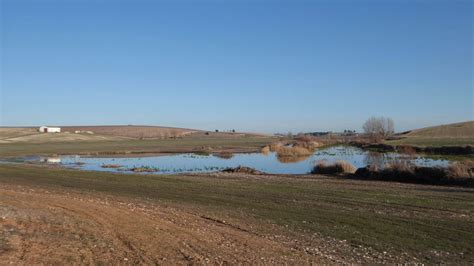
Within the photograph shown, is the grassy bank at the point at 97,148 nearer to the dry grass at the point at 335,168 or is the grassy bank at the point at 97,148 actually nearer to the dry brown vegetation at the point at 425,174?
the dry grass at the point at 335,168

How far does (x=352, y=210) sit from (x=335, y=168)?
21844mm

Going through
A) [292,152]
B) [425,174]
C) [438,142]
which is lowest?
[425,174]

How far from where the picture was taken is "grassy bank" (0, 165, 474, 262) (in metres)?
11.5

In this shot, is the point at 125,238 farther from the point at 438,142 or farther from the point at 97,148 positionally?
the point at 438,142

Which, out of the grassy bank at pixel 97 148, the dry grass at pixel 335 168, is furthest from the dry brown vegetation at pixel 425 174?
the grassy bank at pixel 97 148

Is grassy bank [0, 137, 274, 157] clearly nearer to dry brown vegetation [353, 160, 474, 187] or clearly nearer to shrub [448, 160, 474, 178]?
dry brown vegetation [353, 160, 474, 187]

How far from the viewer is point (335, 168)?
124 feet

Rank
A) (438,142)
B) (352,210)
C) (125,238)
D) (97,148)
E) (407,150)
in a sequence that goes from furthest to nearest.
→ (97,148) < (438,142) < (407,150) < (352,210) < (125,238)

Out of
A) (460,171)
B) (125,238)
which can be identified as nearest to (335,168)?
(460,171)

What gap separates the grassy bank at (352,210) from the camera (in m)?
11.5

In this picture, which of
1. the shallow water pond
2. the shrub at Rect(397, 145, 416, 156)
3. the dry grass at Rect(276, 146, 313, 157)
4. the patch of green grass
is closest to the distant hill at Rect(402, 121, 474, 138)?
the patch of green grass

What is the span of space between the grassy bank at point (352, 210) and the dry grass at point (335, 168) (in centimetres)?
1345

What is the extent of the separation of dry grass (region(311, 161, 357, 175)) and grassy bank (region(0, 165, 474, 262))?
44.1 feet

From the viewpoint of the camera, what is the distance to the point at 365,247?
10.8 m
